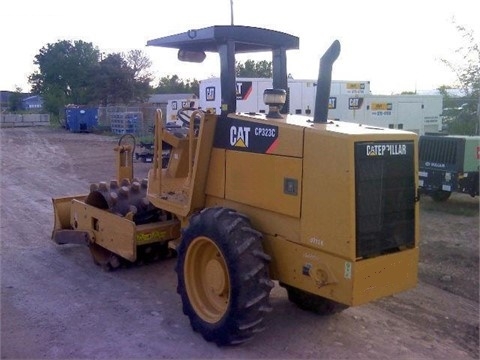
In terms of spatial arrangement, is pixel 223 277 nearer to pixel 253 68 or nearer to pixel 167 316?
pixel 167 316

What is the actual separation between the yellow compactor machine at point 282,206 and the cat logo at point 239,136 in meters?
0.01

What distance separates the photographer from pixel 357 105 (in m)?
18.5

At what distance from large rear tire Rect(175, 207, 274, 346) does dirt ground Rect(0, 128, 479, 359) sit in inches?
8.9

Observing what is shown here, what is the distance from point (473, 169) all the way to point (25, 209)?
8.74 m

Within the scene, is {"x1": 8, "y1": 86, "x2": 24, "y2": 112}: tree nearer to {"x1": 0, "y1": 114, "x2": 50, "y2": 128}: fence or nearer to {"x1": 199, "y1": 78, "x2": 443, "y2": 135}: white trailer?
{"x1": 0, "y1": 114, "x2": 50, "y2": 128}: fence

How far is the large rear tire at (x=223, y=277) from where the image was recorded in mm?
4707

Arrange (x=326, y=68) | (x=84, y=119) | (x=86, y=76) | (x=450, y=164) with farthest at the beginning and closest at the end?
(x=86, y=76)
(x=84, y=119)
(x=450, y=164)
(x=326, y=68)

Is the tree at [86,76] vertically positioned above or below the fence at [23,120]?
above

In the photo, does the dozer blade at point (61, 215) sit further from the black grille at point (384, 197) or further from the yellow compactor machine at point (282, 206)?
the black grille at point (384, 197)

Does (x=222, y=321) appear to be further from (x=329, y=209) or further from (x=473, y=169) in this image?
(x=473, y=169)

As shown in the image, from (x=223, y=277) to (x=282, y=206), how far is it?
833 mm

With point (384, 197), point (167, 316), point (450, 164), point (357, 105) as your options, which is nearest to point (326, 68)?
point (384, 197)

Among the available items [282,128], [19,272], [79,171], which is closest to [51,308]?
[19,272]

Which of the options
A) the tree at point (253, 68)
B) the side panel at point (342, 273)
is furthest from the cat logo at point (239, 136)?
the tree at point (253, 68)
